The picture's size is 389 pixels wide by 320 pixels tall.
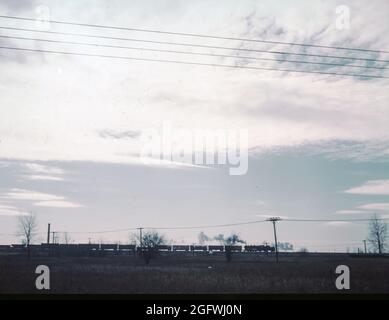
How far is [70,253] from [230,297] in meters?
77.5

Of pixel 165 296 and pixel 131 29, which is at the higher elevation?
pixel 131 29
